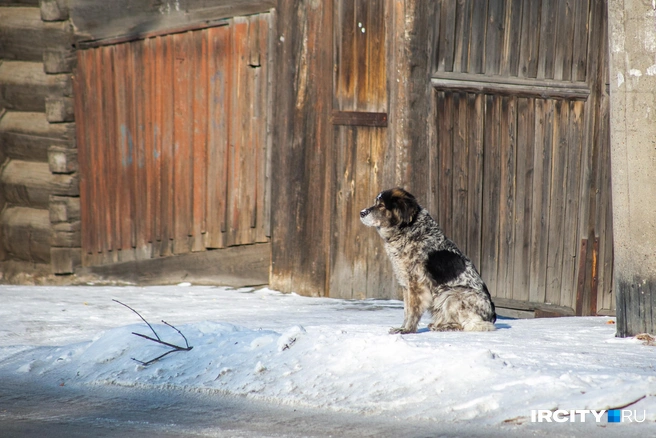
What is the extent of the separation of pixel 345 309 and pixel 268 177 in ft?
5.80

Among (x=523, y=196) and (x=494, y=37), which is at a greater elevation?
(x=494, y=37)

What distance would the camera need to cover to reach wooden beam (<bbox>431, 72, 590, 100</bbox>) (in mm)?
8469

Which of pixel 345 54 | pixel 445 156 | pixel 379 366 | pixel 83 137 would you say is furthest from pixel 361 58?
pixel 379 366

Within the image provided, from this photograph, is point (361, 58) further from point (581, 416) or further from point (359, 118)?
point (581, 416)

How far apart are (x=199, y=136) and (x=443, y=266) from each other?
12.6 feet

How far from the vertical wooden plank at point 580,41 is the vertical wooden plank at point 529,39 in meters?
0.35

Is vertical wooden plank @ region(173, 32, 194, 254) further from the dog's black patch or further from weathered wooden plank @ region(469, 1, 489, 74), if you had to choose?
the dog's black patch

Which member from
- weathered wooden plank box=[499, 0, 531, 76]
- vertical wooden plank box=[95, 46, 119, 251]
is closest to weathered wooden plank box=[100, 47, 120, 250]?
vertical wooden plank box=[95, 46, 119, 251]

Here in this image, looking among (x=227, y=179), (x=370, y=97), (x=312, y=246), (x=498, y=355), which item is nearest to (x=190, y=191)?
(x=227, y=179)

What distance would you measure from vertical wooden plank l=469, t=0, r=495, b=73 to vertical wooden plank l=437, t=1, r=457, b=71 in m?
0.19

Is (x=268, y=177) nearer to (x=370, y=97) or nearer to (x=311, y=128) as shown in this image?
(x=311, y=128)

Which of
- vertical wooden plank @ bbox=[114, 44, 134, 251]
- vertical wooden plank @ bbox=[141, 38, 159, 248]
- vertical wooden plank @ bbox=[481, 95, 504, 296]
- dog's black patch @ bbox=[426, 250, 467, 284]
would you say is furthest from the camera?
vertical wooden plank @ bbox=[114, 44, 134, 251]

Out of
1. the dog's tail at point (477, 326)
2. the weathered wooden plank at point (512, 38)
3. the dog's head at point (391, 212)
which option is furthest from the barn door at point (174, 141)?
the dog's tail at point (477, 326)

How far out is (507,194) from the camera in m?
8.70
